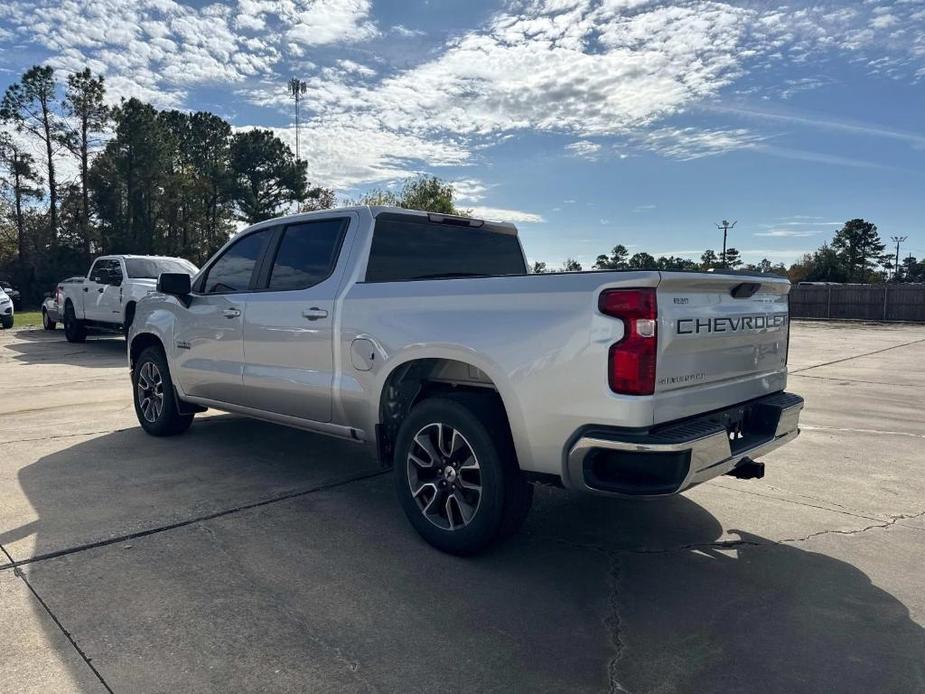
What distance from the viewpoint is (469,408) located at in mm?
3494

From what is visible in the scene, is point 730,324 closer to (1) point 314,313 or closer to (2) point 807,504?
(2) point 807,504

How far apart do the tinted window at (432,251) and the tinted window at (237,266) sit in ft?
3.91

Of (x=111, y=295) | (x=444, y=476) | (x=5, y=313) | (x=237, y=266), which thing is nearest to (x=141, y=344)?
(x=237, y=266)

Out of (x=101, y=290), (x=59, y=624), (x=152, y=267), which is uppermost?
(x=152, y=267)

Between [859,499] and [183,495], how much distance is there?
4715mm

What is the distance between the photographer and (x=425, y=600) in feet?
10.4

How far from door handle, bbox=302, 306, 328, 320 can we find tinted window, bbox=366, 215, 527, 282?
382 millimetres

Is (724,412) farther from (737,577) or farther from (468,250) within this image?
(468,250)

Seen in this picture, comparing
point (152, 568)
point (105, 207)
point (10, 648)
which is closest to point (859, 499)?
point (152, 568)

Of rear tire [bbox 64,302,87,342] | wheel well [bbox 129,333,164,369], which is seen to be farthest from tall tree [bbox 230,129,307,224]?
wheel well [bbox 129,333,164,369]

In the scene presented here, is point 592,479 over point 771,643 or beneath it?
over

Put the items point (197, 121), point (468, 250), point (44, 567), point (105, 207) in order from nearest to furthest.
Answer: point (44, 567)
point (468, 250)
point (105, 207)
point (197, 121)

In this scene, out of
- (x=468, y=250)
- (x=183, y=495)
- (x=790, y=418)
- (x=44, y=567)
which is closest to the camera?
(x=44, y=567)

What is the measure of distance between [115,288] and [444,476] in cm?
1202
